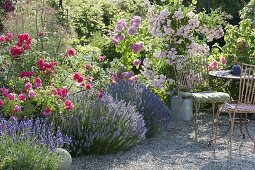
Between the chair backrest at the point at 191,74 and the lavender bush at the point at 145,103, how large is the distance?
0.48 metres

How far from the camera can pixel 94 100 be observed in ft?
18.1

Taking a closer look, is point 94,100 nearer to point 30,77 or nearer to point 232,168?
point 30,77

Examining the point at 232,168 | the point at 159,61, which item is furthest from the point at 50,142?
the point at 159,61

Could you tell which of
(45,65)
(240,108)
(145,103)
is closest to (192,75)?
(145,103)

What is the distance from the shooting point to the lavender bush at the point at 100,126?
16.9ft

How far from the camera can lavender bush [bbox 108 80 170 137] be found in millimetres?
6203

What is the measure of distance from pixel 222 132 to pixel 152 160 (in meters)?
1.77

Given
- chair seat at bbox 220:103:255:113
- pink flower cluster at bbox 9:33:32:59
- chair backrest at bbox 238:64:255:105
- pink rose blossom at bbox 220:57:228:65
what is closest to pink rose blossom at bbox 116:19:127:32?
pink rose blossom at bbox 220:57:228:65

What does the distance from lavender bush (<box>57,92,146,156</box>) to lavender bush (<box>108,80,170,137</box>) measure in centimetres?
65

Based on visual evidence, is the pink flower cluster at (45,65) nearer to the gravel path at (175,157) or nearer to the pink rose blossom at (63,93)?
the pink rose blossom at (63,93)

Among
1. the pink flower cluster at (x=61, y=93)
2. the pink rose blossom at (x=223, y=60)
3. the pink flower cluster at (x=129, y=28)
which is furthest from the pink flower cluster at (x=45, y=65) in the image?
the pink rose blossom at (x=223, y=60)

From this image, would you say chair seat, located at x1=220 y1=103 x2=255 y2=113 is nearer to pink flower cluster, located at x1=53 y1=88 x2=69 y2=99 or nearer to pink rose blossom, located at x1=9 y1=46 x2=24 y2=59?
pink flower cluster, located at x1=53 y1=88 x2=69 y2=99

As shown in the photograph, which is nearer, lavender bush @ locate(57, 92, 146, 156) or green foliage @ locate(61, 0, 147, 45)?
lavender bush @ locate(57, 92, 146, 156)

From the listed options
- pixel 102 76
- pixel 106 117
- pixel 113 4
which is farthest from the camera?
pixel 113 4
